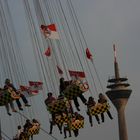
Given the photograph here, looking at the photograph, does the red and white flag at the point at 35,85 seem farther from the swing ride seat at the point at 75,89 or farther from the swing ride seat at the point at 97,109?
the swing ride seat at the point at 75,89

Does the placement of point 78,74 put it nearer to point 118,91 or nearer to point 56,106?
point 56,106

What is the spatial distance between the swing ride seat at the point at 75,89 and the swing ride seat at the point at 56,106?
4.41ft

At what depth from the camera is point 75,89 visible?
128ft

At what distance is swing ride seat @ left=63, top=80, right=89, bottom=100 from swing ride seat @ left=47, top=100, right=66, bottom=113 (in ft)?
4.41

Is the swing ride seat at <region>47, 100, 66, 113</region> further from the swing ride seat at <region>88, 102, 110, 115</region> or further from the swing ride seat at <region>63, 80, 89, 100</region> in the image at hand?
the swing ride seat at <region>88, 102, 110, 115</region>

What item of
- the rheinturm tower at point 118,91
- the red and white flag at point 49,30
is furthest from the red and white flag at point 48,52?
the rheinturm tower at point 118,91

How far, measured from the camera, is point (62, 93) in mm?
39594

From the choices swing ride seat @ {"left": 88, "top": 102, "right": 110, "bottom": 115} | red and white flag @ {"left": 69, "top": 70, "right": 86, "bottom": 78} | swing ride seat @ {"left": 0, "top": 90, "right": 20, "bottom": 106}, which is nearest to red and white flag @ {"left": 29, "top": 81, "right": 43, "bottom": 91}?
swing ride seat @ {"left": 88, "top": 102, "right": 110, "bottom": 115}

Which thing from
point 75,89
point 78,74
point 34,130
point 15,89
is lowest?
point 34,130

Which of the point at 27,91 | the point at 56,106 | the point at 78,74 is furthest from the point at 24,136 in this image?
the point at 78,74

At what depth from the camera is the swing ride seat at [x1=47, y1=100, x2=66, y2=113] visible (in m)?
40.4

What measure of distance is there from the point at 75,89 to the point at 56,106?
3102 mm

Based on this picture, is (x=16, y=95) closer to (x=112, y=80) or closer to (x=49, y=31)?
(x=49, y=31)

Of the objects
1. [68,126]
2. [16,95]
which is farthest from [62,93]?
[68,126]
